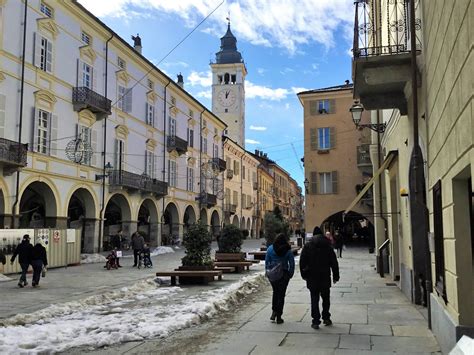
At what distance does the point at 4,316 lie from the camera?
996 cm

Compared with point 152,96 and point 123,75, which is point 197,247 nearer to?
point 123,75

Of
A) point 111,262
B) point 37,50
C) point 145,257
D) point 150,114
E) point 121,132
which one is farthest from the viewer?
point 150,114

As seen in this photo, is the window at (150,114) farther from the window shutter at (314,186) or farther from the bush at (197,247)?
the bush at (197,247)

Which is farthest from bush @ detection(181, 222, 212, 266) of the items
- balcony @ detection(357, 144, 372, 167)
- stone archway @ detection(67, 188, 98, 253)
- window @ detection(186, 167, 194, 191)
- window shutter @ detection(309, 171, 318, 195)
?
window @ detection(186, 167, 194, 191)

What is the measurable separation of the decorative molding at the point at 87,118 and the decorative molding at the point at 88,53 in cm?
315

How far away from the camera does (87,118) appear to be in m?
29.7

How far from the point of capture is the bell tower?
77.1 m

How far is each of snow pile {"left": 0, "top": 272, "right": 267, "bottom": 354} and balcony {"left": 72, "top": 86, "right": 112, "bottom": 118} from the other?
17836mm

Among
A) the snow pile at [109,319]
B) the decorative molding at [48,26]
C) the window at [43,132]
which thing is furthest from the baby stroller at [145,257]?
the decorative molding at [48,26]

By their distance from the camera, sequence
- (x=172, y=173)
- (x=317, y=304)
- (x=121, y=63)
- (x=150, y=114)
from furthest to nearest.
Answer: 1. (x=172, y=173)
2. (x=150, y=114)
3. (x=121, y=63)
4. (x=317, y=304)

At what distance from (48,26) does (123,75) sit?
27.6 ft

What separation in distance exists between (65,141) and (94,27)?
7.69 meters

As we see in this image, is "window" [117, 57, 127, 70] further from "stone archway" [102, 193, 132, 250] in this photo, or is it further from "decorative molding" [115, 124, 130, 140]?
"stone archway" [102, 193, 132, 250]

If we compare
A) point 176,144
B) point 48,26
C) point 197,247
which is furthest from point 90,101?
point 197,247
